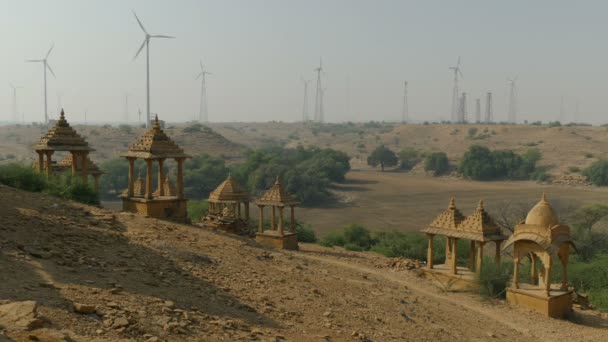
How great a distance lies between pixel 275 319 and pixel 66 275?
3760mm

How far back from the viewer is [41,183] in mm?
18781

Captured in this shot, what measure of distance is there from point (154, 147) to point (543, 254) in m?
12.9

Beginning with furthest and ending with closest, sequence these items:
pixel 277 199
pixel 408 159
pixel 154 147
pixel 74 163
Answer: pixel 408 159 < pixel 277 199 < pixel 74 163 < pixel 154 147

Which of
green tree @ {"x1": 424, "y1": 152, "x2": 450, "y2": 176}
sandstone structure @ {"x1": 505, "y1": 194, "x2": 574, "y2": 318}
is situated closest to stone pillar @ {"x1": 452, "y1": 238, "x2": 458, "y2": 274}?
sandstone structure @ {"x1": 505, "y1": 194, "x2": 574, "y2": 318}

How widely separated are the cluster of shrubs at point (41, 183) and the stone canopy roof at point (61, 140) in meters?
1.16

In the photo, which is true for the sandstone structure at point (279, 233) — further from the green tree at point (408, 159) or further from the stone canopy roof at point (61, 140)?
the green tree at point (408, 159)

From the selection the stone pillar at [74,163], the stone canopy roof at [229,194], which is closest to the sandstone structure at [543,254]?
the stone canopy roof at [229,194]

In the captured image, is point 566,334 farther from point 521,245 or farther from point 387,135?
point 387,135

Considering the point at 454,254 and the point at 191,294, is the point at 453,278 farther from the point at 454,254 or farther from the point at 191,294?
the point at 191,294

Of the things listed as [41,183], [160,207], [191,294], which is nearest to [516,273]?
[191,294]

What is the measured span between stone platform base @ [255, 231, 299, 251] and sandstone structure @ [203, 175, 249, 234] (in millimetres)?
766

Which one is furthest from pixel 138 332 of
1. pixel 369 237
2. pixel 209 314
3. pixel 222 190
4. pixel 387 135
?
pixel 387 135

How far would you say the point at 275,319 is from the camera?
10.3 m

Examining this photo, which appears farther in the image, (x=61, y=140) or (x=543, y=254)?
(x=61, y=140)
